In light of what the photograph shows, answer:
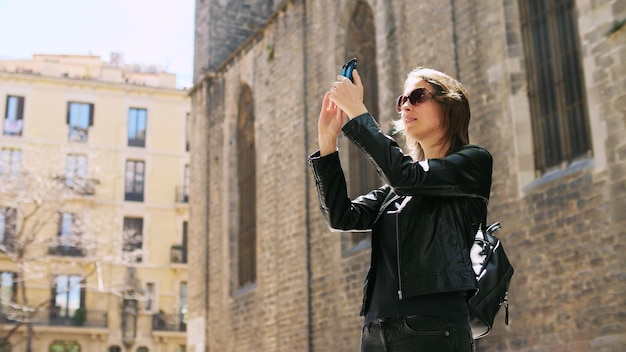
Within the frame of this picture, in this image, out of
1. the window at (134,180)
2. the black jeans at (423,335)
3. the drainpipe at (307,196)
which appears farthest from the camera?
the window at (134,180)

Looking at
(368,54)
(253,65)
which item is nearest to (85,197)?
(253,65)

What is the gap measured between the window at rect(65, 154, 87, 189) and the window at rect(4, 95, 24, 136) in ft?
7.33

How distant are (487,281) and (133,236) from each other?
32.4 metres

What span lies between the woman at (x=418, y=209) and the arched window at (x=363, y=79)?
37.9 feet

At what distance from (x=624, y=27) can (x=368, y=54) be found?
648cm

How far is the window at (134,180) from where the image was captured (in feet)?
114

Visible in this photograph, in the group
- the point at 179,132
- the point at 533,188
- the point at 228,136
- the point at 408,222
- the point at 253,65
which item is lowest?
the point at 408,222

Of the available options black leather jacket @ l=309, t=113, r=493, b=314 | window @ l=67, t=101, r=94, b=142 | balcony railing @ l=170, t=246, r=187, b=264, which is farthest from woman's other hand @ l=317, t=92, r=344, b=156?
window @ l=67, t=101, r=94, b=142

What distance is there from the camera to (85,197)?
33.4 metres

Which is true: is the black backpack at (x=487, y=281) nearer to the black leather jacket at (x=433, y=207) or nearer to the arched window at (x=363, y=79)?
the black leather jacket at (x=433, y=207)

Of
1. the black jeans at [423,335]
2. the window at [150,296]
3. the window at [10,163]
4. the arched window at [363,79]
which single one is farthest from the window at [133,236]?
the black jeans at [423,335]

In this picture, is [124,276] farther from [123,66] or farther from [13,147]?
[123,66]

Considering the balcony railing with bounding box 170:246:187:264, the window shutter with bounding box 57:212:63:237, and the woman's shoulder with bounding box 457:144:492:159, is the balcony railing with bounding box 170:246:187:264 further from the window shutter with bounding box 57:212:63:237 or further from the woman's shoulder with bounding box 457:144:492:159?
the woman's shoulder with bounding box 457:144:492:159

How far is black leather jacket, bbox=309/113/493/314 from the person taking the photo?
7.90 ft
